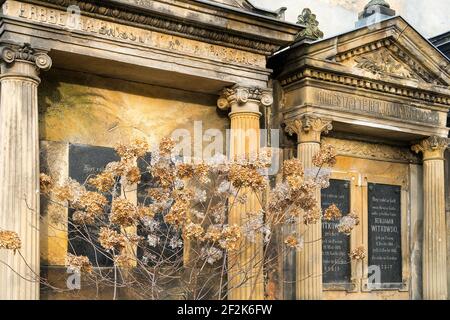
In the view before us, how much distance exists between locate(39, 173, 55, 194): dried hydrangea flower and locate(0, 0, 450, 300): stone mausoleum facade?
86mm

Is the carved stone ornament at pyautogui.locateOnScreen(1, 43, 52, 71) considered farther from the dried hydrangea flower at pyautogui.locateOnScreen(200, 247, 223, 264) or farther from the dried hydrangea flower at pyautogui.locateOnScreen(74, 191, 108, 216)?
the dried hydrangea flower at pyautogui.locateOnScreen(200, 247, 223, 264)

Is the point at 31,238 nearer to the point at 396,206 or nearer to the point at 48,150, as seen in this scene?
the point at 48,150

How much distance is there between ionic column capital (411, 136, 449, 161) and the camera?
44.5 feet

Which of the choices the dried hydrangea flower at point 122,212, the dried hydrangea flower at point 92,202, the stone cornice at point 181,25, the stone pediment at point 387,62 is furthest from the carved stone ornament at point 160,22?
the dried hydrangea flower at point 122,212

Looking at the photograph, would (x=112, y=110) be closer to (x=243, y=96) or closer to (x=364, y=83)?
(x=243, y=96)

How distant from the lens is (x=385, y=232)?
13.6 meters

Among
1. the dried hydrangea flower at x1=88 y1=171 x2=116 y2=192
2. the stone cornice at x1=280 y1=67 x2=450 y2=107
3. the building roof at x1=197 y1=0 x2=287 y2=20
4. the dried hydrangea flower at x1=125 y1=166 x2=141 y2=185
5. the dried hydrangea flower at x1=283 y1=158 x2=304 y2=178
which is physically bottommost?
the dried hydrangea flower at x1=88 y1=171 x2=116 y2=192

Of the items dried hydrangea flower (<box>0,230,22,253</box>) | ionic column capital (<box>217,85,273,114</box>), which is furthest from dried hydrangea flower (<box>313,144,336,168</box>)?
dried hydrangea flower (<box>0,230,22,253</box>)

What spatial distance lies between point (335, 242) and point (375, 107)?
8.04 feet

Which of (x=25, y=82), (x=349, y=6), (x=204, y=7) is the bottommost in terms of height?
(x=25, y=82)

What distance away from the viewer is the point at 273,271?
460 inches

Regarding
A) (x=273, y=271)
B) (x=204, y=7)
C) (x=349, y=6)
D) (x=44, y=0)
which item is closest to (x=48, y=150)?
(x=44, y=0)

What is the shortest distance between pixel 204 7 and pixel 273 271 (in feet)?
→ 14.0

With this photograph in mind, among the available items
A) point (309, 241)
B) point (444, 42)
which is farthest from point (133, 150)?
point (444, 42)
